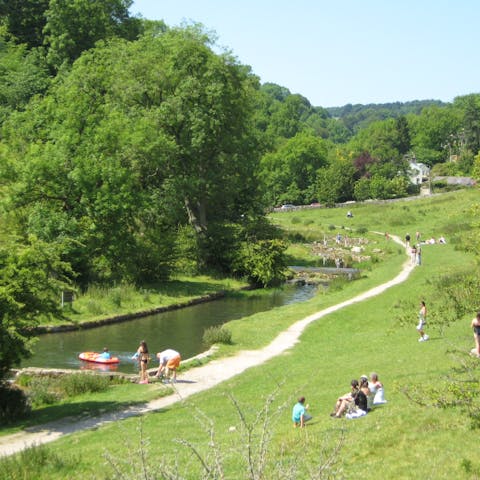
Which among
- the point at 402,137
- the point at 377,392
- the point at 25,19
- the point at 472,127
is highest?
the point at 25,19

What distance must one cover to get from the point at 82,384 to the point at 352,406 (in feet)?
31.3

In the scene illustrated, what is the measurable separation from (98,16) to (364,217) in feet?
118

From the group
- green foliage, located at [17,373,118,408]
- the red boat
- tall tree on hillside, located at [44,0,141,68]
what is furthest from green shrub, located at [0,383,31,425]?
tall tree on hillside, located at [44,0,141,68]

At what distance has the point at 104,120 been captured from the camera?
43281 mm

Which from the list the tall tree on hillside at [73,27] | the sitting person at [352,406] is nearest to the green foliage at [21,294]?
the sitting person at [352,406]

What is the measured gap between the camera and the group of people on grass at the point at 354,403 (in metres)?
16.4

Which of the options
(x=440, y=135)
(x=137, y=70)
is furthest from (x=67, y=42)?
(x=440, y=135)

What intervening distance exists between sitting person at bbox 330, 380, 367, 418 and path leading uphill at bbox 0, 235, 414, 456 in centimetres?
375

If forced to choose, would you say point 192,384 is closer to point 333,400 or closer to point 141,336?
point 333,400

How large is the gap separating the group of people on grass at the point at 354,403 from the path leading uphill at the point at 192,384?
9.23 ft

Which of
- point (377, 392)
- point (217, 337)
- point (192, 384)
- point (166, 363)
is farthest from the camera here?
point (217, 337)

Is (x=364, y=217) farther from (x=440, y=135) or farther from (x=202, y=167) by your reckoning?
(x=440, y=135)

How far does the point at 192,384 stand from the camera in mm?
22438

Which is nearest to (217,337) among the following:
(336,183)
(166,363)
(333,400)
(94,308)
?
(166,363)
